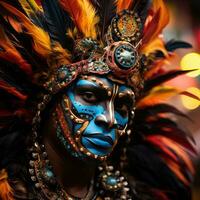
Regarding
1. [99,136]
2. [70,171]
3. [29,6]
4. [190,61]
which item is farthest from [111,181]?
[190,61]

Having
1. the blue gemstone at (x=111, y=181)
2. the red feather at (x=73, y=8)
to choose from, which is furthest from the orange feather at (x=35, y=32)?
the blue gemstone at (x=111, y=181)

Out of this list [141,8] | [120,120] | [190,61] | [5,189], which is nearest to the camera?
[5,189]

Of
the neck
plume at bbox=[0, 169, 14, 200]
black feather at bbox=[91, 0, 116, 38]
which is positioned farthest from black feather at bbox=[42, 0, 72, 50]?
plume at bbox=[0, 169, 14, 200]

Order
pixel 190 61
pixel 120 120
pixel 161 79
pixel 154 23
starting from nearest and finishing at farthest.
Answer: pixel 120 120
pixel 154 23
pixel 161 79
pixel 190 61

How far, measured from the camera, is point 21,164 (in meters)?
1.93

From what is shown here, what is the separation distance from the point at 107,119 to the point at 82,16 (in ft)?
1.25

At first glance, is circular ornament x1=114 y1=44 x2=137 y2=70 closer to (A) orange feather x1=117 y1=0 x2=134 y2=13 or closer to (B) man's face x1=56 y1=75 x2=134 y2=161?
(B) man's face x1=56 y1=75 x2=134 y2=161

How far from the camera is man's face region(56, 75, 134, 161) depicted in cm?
185

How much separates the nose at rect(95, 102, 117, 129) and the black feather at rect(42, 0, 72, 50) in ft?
0.87

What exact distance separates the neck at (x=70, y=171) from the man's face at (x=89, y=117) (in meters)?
0.08

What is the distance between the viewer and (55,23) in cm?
189

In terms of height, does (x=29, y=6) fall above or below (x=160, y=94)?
above

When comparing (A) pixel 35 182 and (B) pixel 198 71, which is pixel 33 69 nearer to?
(A) pixel 35 182

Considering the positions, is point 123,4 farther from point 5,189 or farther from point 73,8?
point 5,189
